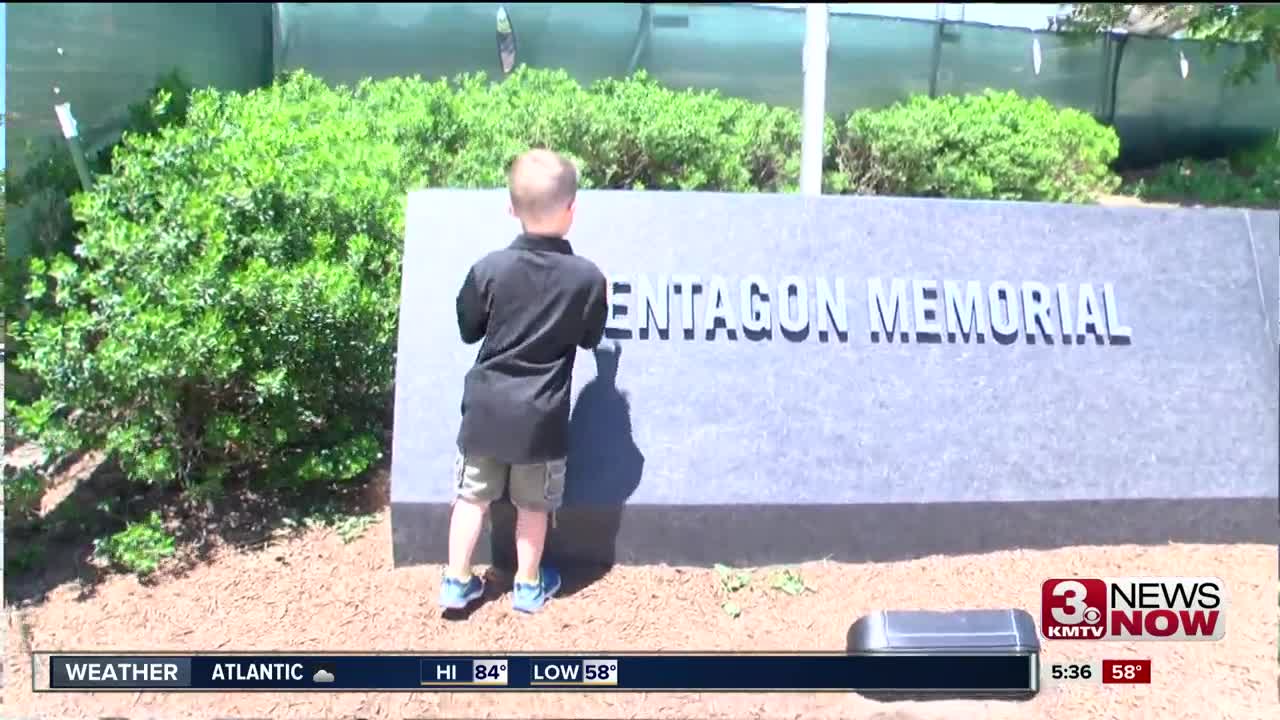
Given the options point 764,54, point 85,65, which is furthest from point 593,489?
point 764,54

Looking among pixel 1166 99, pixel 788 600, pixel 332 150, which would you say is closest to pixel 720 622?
pixel 788 600

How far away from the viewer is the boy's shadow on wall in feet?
12.3

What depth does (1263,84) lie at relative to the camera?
822cm

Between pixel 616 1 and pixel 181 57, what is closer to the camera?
pixel 181 57

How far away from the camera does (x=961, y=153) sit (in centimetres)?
658

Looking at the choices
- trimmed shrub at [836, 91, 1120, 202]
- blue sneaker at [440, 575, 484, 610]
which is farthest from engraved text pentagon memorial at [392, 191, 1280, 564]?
trimmed shrub at [836, 91, 1120, 202]

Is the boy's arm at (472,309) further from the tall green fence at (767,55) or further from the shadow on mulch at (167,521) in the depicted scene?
the tall green fence at (767,55)

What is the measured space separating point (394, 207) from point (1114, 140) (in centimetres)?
565

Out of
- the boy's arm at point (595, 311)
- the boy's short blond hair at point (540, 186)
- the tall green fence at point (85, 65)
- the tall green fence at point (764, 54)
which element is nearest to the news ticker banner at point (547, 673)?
the boy's arm at point (595, 311)

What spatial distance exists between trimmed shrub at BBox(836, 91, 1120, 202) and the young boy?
367 cm

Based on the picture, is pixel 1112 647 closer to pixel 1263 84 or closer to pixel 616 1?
pixel 1263 84

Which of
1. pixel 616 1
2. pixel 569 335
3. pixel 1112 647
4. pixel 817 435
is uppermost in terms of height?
pixel 616 1

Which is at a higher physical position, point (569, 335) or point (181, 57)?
point (181, 57)

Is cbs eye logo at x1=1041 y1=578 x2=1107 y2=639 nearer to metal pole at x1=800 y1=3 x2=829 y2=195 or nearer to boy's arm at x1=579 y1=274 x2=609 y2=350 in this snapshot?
boy's arm at x1=579 y1=274 x2=609 y2=350
